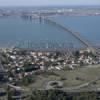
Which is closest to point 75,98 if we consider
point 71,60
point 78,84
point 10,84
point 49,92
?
point 49,92

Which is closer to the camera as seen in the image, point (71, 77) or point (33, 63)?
point (71, 77)

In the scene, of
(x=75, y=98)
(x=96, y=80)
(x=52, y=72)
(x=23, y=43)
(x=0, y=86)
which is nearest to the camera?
(x=75, y=98)

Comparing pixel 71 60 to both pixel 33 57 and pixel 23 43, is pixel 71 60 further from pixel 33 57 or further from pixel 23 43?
pixel 23 43

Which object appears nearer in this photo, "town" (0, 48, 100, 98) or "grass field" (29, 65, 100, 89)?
"grass field" (29, 65, 100, 89)

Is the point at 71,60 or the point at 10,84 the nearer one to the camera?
the point at 10,84

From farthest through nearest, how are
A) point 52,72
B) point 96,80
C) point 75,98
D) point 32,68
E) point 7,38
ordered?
1. point 7,38
2. point 32,68
3. point 52,72
4. point 96,80
5. point 75,98

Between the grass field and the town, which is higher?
the grass field

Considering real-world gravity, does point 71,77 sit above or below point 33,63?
above

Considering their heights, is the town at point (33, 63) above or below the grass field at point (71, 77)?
below

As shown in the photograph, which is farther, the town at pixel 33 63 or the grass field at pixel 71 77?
the town at pixel 33 63
